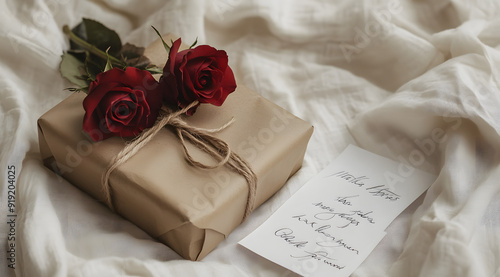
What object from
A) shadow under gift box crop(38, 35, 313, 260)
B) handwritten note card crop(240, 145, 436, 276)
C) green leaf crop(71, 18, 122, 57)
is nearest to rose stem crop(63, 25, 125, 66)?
green leaf crop(71, 18, 122, 57)

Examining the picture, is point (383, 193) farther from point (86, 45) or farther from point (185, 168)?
point (86, 45)

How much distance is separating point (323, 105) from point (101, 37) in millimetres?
450

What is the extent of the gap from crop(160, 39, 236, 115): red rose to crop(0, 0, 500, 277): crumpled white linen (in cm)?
21

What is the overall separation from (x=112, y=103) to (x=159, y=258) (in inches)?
9.2

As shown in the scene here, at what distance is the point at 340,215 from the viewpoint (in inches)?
38.2

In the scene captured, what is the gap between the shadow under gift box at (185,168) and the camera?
850 millimetres

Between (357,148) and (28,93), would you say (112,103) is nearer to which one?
(28,93)

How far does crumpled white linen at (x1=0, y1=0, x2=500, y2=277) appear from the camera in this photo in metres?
0.86

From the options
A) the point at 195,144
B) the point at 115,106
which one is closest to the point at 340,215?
the point at 195,144

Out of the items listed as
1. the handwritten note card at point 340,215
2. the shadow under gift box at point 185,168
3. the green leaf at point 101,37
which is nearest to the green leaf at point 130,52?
the green leaf at point 101,37

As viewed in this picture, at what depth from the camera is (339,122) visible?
1143 millimetres

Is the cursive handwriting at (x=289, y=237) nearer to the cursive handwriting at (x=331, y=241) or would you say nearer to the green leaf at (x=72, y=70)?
the cursive handwriting at (x=331, y=241)

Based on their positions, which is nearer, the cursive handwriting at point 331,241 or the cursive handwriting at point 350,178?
the cursive handwriting at point 331,241

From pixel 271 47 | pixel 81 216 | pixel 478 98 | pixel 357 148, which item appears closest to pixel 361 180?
pixel 357 148
